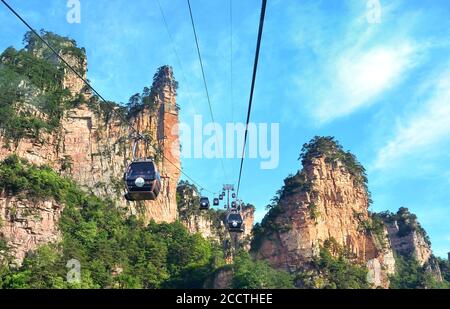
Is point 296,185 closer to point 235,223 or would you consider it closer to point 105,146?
point 105,146

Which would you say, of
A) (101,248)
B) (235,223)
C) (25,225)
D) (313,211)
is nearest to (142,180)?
(235,223)

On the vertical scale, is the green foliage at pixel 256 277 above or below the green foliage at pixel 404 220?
below

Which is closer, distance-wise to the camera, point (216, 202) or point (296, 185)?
point (216, 202)

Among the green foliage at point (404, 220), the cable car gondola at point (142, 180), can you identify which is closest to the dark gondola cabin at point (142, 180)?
the cable car gondola at point (142, 180)

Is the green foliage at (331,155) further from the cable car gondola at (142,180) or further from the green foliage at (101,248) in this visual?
the cable car gondola at (142,180)

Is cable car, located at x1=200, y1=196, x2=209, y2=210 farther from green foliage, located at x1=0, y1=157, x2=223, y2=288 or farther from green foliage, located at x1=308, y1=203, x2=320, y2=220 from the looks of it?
green foliage, located at x1=308, y1=203, x2=320, y2=220
